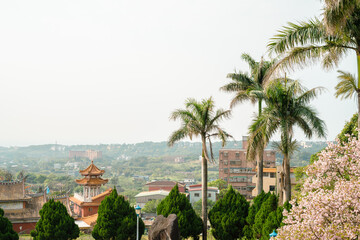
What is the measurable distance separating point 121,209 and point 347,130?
14904 mm

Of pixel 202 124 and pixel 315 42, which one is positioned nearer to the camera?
pixel 315 42

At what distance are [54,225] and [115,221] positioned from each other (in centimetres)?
242

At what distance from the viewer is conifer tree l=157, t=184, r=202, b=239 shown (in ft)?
52.3

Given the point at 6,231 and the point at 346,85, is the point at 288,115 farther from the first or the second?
the point at 6,231

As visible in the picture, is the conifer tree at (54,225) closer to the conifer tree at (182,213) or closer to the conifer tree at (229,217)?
the conifer tree at (182,213)

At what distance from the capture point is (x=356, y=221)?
782cm

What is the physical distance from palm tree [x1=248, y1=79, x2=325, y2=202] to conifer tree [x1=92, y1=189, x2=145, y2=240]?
20.1 ft

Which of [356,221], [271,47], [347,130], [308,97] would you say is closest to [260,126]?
[308,97]

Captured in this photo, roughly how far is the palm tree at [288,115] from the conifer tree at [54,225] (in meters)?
8.35

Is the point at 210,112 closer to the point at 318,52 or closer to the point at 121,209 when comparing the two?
the point at 121,209

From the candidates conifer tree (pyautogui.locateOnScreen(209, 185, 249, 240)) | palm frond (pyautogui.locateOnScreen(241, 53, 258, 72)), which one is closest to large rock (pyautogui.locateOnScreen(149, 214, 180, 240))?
conifer tree (pyautogui.locateOnScreen(209, 185, 249, 240))

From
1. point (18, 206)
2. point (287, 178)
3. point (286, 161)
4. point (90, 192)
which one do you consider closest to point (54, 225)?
point (287, 178)

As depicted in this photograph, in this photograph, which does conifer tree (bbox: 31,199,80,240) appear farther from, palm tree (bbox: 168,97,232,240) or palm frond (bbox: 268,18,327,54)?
palm frond (bbox: 268,18,327,54)

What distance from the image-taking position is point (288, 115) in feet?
45.7
